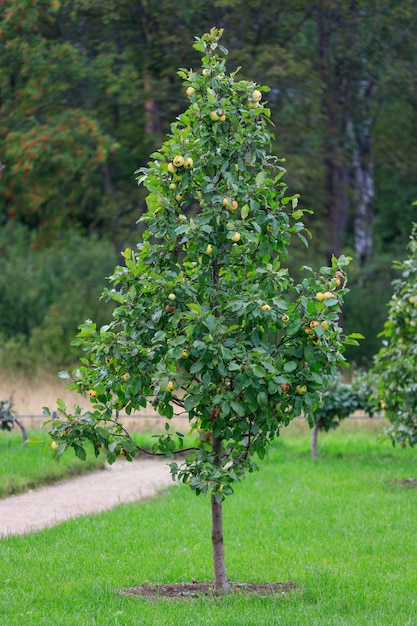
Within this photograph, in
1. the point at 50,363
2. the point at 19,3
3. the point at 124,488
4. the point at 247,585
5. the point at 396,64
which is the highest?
the point at 19,3

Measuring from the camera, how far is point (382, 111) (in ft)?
88.2

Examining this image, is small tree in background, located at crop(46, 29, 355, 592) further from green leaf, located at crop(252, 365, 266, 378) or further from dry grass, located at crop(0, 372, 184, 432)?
dry grass, located at crop(0, 372, 184, 432)

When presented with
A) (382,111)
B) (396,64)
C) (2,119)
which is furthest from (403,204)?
(2,119)

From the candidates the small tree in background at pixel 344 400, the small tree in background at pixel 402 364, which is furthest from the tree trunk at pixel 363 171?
the small tree in background at pixel 402 364

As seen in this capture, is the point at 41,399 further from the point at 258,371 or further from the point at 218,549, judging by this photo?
the point at 258,371

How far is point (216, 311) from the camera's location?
703 cm

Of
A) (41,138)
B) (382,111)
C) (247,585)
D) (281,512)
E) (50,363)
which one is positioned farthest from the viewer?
(382,111)

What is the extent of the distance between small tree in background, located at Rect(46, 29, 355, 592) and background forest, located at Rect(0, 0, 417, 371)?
532 inches

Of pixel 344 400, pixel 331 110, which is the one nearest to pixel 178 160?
pixel 344 400

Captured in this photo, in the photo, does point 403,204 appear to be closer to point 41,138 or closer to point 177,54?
point 177,54

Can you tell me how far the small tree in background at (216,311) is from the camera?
636 cm

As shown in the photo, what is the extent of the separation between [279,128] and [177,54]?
2.67 metres

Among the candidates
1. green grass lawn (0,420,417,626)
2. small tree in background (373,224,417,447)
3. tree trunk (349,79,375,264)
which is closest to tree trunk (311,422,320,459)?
green grass lawn (0,420,417,626)

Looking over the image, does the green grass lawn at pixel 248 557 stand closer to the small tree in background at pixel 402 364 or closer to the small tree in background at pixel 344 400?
the small tree in background at pixel 402 364
